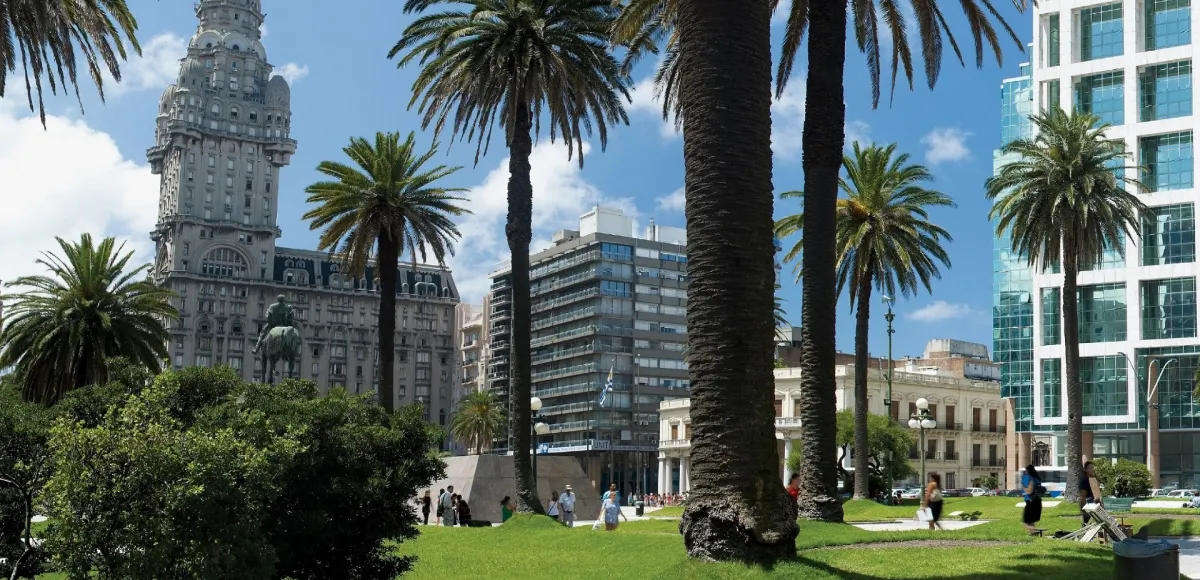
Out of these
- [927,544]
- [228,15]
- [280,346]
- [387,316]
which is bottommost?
[927,544]

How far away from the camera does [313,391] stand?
23.8m

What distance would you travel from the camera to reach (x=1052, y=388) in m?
90.2

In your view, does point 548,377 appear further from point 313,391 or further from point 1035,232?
point 313,391

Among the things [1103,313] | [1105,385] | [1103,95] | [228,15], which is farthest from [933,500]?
[228,15]

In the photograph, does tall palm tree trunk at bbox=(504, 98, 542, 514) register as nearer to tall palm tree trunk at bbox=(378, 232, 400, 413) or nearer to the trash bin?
tall palm tree trunk at bbox=(378, 232, 400, 413)

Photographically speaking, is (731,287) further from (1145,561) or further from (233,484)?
(233,484)

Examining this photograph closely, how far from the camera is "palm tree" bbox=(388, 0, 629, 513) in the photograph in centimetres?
3697

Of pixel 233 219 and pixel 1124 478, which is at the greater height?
pixel 233 219

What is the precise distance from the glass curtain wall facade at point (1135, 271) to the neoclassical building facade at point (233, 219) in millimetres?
100138

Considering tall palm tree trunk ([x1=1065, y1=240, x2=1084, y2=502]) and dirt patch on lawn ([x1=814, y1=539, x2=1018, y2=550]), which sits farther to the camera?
tall palm tree trunk ([x1=1065, y1=240, x2=1084, y2=502])

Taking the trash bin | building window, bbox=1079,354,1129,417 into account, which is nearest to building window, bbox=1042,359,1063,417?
building window, bbox=1079,354,1129,417

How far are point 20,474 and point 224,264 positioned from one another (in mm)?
157588

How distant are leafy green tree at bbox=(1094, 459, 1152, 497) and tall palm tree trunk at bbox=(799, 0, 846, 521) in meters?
38.7

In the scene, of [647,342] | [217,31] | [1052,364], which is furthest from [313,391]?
[217,31]
